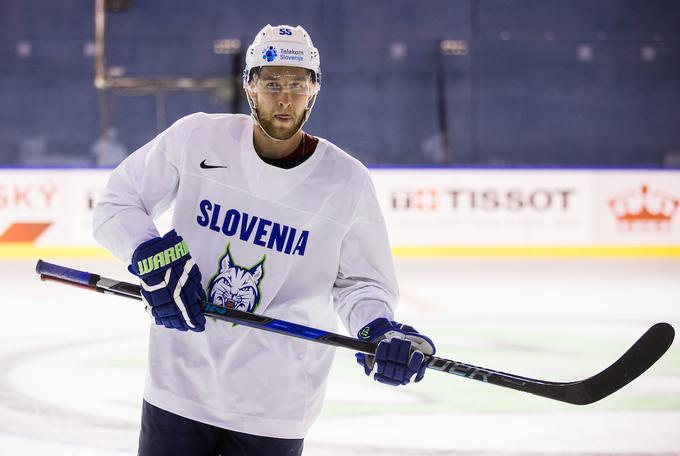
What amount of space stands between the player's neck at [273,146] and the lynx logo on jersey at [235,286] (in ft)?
0.64

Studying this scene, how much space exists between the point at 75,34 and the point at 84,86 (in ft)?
1.94

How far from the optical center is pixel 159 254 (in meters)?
1.55

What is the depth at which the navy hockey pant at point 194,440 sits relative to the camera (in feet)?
5.30

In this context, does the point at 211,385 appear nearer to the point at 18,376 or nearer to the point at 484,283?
the point at 18,376

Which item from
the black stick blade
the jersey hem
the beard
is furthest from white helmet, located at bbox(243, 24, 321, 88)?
the black stick blade

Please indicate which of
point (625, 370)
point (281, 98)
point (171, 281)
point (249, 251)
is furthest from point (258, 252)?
point (625, 370)

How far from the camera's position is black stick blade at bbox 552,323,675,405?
173cm

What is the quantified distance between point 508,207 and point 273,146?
18.5 ft

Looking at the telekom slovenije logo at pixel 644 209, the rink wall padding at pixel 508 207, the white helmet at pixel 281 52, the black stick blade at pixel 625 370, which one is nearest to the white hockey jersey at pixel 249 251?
the white helmet at pixel 281 52

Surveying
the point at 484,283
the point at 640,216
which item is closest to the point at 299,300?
the point at 484,283

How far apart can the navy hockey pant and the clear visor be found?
23.0 inches

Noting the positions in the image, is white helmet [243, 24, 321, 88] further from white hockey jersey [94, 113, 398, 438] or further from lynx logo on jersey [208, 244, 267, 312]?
lynx logo on jersey [208, 244, 267, 312]

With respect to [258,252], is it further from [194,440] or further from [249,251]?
[194,440]

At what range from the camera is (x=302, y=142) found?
1.70 meters
